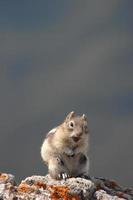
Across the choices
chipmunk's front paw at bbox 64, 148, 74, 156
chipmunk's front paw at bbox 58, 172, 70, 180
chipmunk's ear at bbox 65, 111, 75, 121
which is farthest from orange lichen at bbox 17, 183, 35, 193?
chipmunk's ear at bbox 65, 111, 75, 121

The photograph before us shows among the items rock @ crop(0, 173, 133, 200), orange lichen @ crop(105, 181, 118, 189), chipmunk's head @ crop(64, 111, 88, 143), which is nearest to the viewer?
rock @ crop(0, 173, 133, 200)

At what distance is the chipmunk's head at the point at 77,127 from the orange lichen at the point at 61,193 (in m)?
5.18

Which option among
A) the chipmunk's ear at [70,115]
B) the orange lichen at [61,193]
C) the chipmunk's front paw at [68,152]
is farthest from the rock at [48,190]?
the chipmunk's ear at [70,115]

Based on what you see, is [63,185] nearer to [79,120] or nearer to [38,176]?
[38,176]

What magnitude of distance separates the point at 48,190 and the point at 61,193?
0.56 m

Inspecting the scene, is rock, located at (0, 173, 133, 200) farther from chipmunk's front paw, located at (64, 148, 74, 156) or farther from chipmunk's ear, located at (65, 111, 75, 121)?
chipmunk's ear, located at (65, 111, 75, 121)

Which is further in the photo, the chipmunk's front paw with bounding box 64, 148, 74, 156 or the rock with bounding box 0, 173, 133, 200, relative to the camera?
the chipmunk's front paw with bounding box 64, 148, 74, 156

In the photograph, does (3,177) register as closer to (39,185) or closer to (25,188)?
(25,188)

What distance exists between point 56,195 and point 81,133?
604 cm

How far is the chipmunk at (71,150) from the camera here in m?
28.5

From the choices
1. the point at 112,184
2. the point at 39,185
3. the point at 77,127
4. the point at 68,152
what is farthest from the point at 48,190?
the point at 112,184

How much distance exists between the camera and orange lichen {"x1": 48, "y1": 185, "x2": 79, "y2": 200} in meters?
22.9

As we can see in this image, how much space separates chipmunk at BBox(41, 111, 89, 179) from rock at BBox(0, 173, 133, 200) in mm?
2483

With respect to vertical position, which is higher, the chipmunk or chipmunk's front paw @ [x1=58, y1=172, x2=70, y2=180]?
the chipmunk
